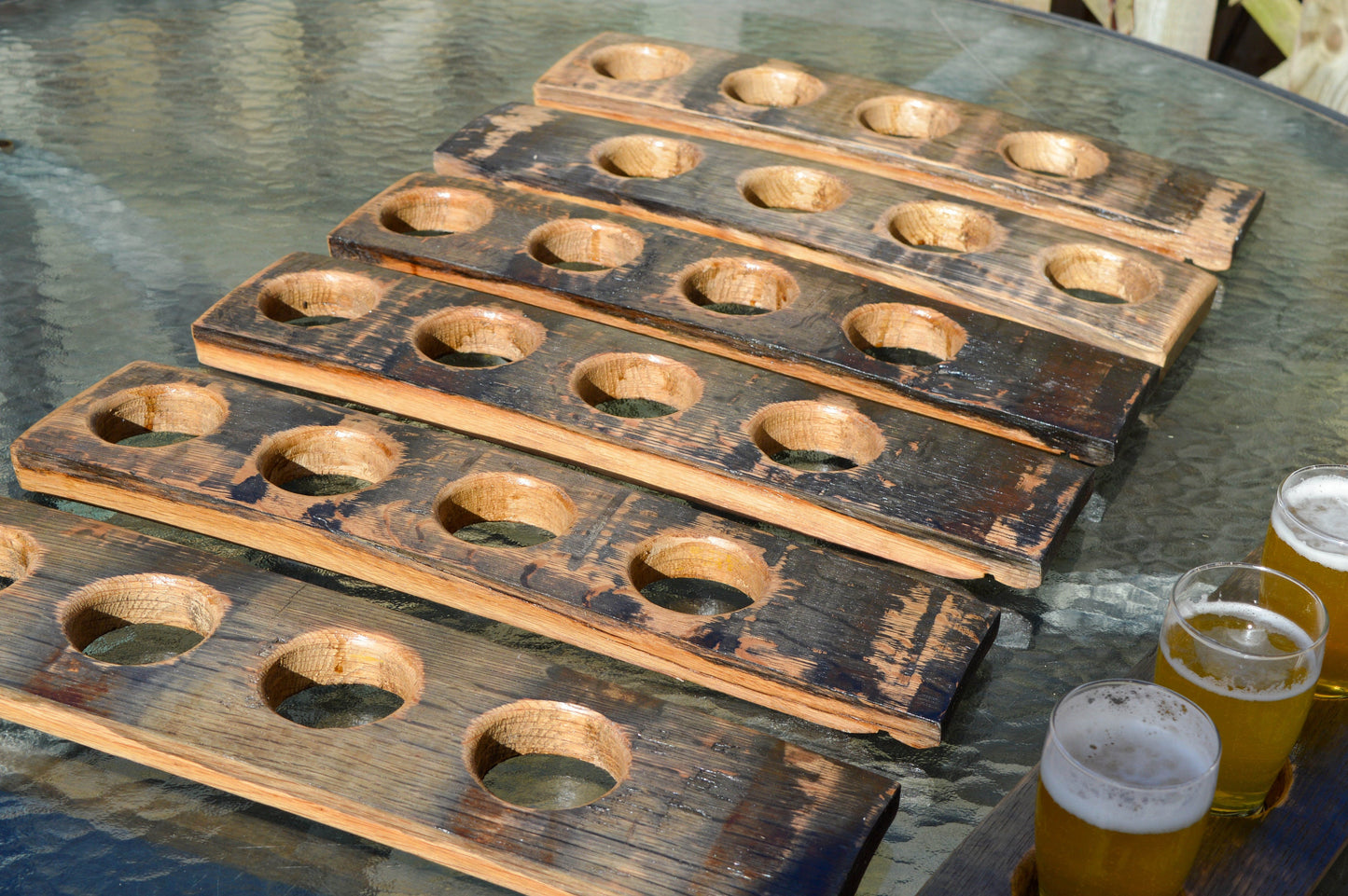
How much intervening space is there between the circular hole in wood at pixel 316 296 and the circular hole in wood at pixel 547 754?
98 cm

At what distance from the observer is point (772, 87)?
3.07m

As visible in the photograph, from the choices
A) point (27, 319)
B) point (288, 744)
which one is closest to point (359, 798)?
point (288, 744)

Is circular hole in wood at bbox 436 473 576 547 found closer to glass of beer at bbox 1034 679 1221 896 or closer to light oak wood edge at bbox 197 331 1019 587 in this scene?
light oak wood edge at bbox 197 331 1019 587

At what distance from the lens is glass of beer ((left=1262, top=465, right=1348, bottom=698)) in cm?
144

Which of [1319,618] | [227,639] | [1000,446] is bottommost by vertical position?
[227,639]

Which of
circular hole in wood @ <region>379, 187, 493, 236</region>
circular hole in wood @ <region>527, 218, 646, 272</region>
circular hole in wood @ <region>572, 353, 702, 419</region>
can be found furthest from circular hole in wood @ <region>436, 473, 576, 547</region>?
circular hole in wood @ <region>379, 187, 493, 236</region>

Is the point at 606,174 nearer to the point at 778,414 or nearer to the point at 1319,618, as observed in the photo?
the point at 778,414

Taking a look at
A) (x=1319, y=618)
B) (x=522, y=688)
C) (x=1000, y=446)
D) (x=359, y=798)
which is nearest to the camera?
(x=1319, y=618)

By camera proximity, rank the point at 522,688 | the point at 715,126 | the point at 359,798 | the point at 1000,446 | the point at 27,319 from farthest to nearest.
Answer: the point at 715,126 → the point at 27,319 → the point at 1000,446 → the point at 522,688 → the point at 359,798

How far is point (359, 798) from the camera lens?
1.40 m

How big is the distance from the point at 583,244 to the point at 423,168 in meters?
0.60

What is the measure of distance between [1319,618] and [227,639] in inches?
48.0

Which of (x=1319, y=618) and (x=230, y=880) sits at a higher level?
(x=1319, y=618)

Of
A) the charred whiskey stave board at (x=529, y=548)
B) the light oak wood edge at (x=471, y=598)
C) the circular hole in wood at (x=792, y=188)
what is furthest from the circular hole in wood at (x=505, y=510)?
the circular hole in wood at (x=792, y=188)
